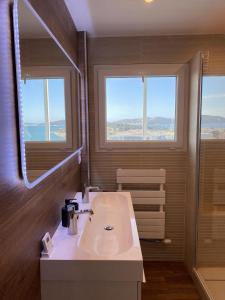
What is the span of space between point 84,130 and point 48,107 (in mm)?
1079

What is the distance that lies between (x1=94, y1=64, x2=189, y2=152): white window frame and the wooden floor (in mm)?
1270

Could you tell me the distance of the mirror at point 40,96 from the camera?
3.07 feet

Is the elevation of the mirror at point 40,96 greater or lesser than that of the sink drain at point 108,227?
greater

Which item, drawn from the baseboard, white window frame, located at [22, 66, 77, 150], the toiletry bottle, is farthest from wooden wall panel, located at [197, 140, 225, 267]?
the toiletry bottle

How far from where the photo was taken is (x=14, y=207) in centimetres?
88

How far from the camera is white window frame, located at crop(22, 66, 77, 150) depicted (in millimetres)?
1044

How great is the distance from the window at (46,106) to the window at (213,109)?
1.33 meters

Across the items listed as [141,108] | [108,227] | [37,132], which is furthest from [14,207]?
[141,108]

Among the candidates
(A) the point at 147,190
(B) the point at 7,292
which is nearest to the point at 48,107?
(B) the point at 7,292

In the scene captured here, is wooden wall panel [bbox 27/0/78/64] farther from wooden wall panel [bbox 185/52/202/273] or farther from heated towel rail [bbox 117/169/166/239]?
heated towel rail [bbox 117/169/166/239]

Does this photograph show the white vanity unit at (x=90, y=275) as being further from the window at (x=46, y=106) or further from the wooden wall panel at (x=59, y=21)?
the wooden wall panel at (x=59, y=21)

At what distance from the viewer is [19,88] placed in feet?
2.90

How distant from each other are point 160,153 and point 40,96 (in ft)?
5.49

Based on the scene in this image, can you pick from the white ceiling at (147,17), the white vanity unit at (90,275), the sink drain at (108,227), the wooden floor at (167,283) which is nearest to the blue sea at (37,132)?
the white vanity unit at (90,275)
